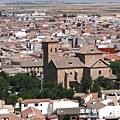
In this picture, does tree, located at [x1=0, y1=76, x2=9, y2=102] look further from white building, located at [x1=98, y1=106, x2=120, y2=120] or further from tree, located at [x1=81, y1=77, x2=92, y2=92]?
white building, located at [x1=98, y1=106, x2=120, y2=120]

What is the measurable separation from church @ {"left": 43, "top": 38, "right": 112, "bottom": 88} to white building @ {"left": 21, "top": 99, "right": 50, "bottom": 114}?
26.1 feet

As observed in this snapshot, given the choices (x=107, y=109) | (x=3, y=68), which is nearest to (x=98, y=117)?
(x=107, y=109)

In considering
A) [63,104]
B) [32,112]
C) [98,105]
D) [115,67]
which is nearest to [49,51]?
[115,67]

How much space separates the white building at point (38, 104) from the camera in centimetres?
2898

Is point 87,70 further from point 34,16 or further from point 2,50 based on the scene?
point 34,16

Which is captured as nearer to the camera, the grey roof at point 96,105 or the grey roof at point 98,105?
the grey roof at point 98,105

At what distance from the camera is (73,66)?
37.7 metres

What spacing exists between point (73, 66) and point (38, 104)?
8.73 metres

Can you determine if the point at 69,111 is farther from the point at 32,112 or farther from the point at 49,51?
the point at 49,51

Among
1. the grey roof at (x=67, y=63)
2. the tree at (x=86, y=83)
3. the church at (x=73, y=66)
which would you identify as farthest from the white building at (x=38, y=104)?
the grey roof at (x=67, y=63)

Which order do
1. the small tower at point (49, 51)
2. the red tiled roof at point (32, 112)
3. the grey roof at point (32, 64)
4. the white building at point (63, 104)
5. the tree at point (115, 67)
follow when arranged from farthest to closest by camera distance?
1. the grey roof at point (32, 64)
2. the tree at point (115, 67)
3. the small tower at point (49, 51)
4. the white building at point (63, 104)
5. the red tiled roof at point (32, 112)

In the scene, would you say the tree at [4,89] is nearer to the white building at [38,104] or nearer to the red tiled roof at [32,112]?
the white building at [38,104]

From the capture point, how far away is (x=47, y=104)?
29344 mm

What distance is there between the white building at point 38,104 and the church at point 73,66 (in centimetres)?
796
